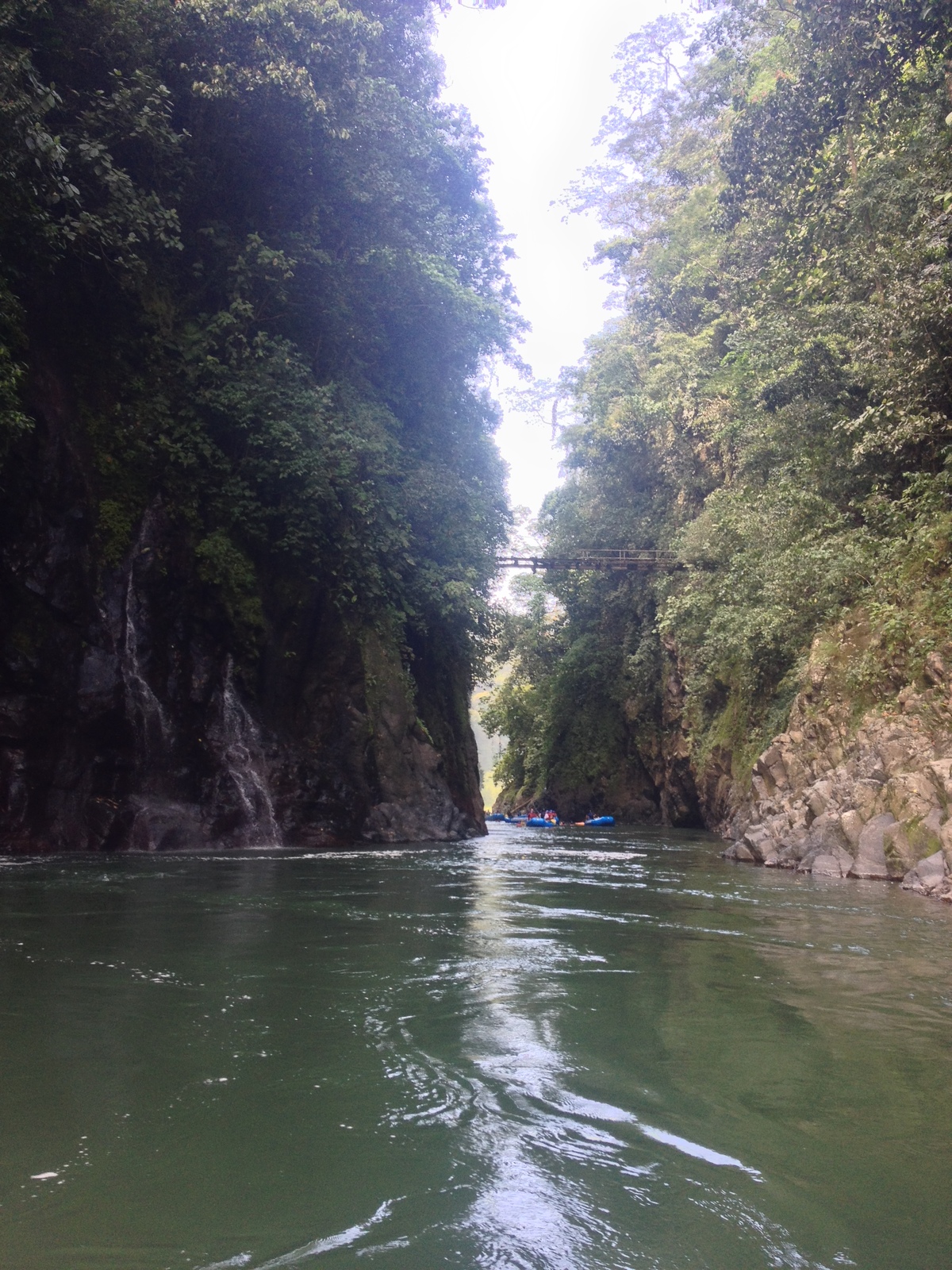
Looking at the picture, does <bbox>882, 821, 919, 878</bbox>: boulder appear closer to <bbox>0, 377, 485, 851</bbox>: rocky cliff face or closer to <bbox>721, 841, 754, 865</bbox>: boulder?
<bbox>721, 841, 754, 865</bbox>: boulder

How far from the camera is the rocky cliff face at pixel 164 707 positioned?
11.6 meters

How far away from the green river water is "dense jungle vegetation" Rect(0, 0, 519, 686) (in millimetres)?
8264

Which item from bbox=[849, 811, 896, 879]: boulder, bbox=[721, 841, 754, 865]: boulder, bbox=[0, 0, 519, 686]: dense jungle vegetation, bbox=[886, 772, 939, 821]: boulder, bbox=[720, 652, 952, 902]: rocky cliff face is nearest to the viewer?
bbox=[720, 652, 952, 902]: rocky cliff face

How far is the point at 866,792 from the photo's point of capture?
10.5m

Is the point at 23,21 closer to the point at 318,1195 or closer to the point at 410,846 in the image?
the point at 410,846

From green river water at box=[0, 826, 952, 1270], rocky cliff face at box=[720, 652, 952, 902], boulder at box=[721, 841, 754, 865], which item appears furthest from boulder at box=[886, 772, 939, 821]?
green river water at box=[0, 826, 952, 1270]

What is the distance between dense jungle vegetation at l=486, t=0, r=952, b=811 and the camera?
12.0 meters

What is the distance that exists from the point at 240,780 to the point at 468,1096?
37.4 ft

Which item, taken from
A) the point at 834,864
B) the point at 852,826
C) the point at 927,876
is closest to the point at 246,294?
the point at 852,826

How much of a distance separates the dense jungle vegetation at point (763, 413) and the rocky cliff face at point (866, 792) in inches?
25.4

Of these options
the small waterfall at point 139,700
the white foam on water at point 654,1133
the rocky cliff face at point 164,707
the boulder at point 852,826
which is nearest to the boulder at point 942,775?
the boulder at point 852,826

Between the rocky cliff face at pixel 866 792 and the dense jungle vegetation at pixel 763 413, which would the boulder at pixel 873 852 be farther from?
the dense jungle vegetation at pixel 763 413

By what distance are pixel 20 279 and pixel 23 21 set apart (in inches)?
117

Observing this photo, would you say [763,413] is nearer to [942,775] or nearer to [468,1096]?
[942,775]
